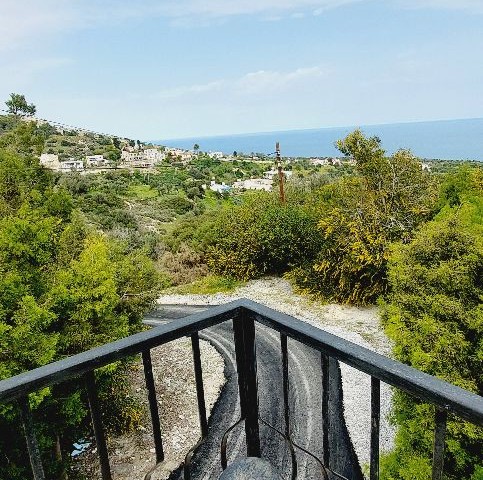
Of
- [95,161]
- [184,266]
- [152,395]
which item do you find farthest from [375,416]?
[95,161]

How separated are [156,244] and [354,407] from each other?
16465mm

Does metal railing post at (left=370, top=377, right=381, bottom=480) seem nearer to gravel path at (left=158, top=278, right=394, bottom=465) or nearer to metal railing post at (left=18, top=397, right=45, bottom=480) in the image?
metal railing post at (left=18, top=397, right=45, bottom=480)

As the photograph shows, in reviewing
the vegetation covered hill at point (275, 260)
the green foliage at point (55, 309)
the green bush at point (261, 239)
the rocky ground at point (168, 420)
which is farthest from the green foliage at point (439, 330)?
the green bush at point (261, 239)

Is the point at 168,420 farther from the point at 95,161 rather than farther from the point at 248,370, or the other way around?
the point at 95,161

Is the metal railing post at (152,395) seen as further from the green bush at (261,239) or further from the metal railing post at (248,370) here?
the green bush at (261,239)

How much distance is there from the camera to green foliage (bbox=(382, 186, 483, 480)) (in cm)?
825

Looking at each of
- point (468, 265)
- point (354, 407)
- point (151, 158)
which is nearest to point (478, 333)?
point (468, 265)

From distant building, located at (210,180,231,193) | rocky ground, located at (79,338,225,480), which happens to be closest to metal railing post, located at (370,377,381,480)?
rocky ground, located at (79,338,225,480)

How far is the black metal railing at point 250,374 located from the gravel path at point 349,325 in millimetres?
10038

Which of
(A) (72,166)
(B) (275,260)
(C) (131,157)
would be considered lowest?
(B) (275,260)

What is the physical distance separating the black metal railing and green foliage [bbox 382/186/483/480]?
6.97 m

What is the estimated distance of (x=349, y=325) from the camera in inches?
656

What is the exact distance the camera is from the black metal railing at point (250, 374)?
1169 mm

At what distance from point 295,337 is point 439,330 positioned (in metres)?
8.56
